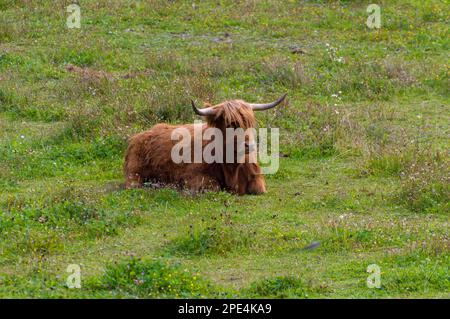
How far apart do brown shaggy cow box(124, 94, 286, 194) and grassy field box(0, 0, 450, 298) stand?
0.32 metres

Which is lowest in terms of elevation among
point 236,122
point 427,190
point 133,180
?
point 133,180

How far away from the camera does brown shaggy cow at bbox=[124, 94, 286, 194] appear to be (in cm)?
1194

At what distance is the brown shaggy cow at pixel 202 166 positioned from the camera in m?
11.9

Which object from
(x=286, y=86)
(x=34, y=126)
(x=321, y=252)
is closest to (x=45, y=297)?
(x=321, y=252)

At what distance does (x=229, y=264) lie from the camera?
9320 millimetres

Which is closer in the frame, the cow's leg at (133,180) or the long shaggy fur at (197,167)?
the long shaggy fur at (197,167)

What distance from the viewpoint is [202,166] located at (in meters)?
12.1

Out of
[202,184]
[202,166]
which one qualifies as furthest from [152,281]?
[202,166]

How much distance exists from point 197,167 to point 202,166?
2.4 inches

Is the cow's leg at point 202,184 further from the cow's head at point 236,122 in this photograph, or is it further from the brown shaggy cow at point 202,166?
the cow's head at point 236,122

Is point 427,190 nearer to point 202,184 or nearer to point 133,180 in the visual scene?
point 202,184

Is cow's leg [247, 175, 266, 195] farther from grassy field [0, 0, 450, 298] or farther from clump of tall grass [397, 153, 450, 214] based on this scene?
clump of tall grass [397, 153, 450, 214]

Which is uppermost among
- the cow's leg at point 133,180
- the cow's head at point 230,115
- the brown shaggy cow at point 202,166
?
the cow's head at point 230,115

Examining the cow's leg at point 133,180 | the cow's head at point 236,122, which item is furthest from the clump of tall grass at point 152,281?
Answer: the cow's leg at point 133,180
